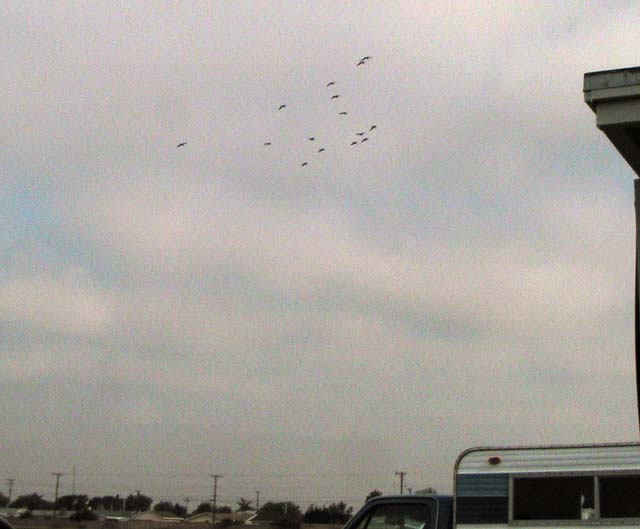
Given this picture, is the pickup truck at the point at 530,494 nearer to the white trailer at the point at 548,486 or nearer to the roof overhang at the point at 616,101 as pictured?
the white trailer at the point at 548,486

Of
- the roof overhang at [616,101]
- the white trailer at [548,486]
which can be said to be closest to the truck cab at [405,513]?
the white trailer at [548,486]

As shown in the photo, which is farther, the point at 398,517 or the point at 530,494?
the point at 398,517

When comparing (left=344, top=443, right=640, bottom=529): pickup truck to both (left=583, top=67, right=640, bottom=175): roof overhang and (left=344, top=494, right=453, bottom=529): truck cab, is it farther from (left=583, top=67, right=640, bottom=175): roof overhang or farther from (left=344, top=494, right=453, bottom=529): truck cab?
(left=583, top=67, right=640, bottom=175): roof overhang

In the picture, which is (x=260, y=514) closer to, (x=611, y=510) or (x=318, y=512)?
(x=318, y=512)

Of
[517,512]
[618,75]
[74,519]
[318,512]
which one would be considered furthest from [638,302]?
[74,519]

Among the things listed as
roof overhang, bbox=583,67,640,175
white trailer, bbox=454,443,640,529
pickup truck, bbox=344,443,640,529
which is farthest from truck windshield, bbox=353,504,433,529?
roof overhang, bbox=583,67,640,175

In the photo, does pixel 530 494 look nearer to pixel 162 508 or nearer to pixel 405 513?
pixel 405 513

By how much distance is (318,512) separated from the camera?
923 inches

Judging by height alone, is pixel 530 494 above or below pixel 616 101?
below

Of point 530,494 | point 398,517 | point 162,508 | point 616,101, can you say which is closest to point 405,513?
point 398,517

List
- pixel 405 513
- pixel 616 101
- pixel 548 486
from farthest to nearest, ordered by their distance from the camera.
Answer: pixel 405 513 → pixel 548 486 → pixel 616 101

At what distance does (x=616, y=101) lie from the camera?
7.77m

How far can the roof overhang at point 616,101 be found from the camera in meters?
7.70

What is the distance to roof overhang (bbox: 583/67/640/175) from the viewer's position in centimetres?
770
